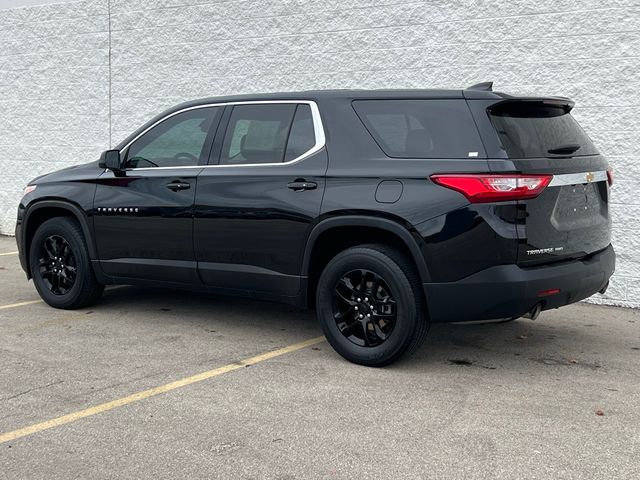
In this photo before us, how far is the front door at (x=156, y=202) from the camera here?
6453 mm

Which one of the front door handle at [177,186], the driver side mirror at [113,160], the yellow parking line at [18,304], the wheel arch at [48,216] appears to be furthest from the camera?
the yellow parking line at [18,304]

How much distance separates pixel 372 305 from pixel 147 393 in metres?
1.56

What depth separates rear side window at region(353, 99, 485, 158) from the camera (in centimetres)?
531

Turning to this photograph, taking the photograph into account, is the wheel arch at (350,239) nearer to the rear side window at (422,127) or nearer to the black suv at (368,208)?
the black suv at (368,208)

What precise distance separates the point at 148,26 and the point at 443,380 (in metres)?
7.44

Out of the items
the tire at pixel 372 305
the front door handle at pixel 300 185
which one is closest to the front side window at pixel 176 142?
the front door handle at pixel 300 185

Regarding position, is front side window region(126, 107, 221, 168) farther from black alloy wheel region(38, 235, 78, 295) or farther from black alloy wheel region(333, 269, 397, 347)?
black alloy wheel region(333, 269, 397, 347)

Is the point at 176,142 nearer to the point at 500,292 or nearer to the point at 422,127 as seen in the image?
the point at 422,127

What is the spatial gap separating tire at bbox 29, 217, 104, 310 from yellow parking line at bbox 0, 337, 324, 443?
205cm

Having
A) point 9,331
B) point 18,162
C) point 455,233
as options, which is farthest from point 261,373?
point 18,162

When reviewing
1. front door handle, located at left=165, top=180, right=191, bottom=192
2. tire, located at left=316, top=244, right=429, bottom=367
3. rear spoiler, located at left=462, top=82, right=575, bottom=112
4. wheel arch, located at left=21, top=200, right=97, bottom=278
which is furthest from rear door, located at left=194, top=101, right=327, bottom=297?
wheel arch, located at left=21, top=200, right=97, bottom=278

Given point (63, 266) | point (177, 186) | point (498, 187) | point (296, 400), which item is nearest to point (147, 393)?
point (296, 400)

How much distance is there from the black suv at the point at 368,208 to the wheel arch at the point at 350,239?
0.01 metres

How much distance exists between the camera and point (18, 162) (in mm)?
12516
